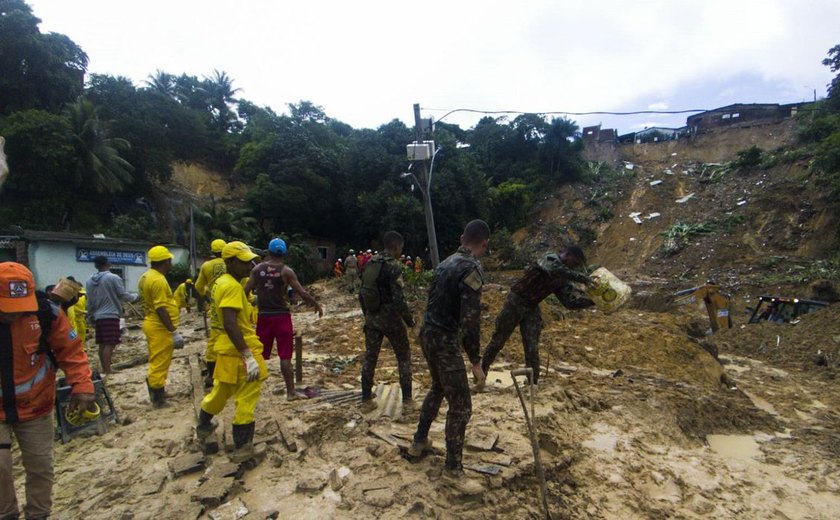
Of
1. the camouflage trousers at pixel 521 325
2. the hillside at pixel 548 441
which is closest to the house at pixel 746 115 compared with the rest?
the hillside at pixel 548 441

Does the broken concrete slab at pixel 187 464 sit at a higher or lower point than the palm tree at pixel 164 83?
lower

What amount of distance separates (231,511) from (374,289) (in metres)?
2.19

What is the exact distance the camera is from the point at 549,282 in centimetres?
519

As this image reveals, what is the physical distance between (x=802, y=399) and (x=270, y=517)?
24.0ft

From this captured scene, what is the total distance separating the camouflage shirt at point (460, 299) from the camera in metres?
3.20

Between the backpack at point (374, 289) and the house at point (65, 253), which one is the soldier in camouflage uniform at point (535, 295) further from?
the house at point (65, 253)

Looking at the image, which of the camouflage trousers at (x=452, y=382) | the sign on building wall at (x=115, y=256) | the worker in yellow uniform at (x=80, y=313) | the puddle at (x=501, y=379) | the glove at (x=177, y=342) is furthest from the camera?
the sign on building wall at (x=115, y=256)

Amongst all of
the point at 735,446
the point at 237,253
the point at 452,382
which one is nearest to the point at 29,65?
the point at 237,253

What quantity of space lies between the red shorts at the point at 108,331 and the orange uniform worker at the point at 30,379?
3788 mm

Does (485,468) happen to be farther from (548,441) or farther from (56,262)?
(56,262)

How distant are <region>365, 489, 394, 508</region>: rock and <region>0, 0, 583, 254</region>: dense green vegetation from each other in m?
22.5

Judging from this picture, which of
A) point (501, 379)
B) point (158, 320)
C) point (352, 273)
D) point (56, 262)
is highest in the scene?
point (56, 262)

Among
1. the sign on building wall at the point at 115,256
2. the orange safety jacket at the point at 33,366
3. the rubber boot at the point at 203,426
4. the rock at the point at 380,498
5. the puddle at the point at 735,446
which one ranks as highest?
the sign on building wall at the point at 115,256

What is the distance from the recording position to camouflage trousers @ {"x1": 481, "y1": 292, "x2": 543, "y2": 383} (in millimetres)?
5387
